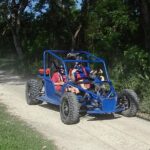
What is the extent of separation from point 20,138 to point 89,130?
1.65 meters

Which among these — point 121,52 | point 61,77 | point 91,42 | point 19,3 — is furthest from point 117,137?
point 19,3

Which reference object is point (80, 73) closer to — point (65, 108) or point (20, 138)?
point (65, 108)

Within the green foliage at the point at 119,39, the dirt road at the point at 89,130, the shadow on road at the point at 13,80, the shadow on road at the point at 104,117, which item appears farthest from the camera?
the shadow on road at the point at 13,80

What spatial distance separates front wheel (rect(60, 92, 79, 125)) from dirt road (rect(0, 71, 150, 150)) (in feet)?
0.44

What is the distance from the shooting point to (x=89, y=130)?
9.45 m

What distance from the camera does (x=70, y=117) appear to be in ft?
32.4

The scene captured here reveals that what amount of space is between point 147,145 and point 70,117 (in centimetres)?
210

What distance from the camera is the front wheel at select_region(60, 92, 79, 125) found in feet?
32.3

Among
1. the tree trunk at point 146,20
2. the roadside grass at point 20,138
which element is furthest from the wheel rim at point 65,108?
the tree trunk at point 146,20

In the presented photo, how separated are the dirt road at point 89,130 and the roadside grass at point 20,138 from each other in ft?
0.75

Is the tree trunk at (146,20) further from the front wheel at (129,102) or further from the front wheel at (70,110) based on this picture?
the front wheel at (70,110)

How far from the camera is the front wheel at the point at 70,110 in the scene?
9.84m

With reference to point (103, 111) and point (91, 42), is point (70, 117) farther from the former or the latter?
point (91, 42)

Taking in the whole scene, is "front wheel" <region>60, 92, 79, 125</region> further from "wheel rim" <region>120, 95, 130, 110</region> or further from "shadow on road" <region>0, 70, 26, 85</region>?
"shadow on road" <region>0, 70, 26, 85</region>
